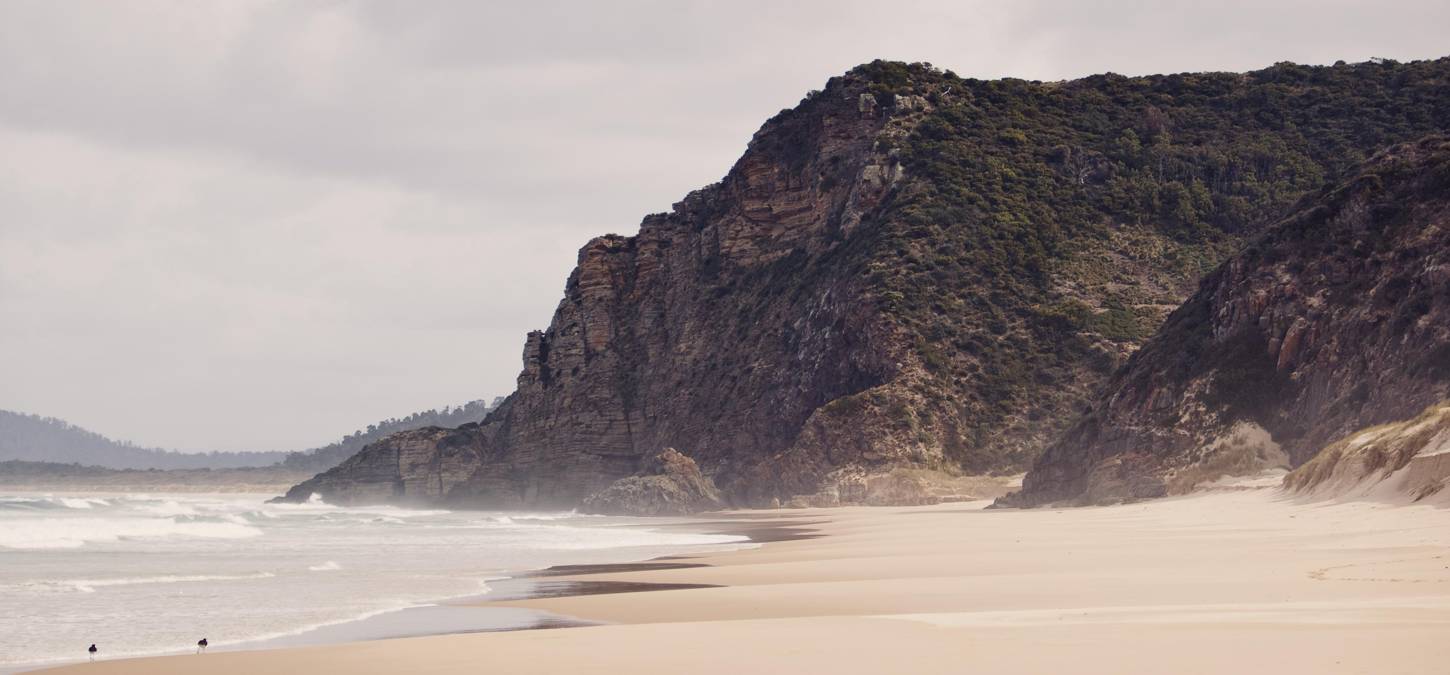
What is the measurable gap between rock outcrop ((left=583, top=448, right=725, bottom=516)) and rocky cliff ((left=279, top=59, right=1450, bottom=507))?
1.71 meters

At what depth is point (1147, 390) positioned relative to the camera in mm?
38469

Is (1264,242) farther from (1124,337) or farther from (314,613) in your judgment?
(314,613)

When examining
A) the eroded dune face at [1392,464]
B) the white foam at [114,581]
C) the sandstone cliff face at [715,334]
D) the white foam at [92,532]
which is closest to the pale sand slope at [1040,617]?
the eroded dune face at [1392,464]

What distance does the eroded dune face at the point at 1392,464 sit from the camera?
1702 cm

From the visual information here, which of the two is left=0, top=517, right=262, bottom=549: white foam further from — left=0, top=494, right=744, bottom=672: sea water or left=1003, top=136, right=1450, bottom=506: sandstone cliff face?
left=1003, top=136, right=1450, bottom=506: sandstone cliff face

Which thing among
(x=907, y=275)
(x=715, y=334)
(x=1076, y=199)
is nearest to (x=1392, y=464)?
(x=907, y=275)

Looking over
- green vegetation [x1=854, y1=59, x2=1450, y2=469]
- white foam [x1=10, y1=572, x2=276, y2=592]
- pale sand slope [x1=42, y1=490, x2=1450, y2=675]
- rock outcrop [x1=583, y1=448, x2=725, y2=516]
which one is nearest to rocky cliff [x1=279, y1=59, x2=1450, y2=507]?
green vegetation [x1=854, y1=59, x2=1450, y2=469]

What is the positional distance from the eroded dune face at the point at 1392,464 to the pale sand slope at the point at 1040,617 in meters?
0.58

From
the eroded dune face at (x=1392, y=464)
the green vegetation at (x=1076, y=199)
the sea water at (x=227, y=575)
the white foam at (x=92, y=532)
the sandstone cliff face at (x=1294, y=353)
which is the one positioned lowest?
the sea water at (x=227, y=575)

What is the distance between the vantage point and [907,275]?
6288 centimetres

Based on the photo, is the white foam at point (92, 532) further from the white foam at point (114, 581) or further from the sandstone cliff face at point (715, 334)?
the sandstone cliff face at point (715, 334)

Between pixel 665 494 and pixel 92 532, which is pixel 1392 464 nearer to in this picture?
pixel 92 532

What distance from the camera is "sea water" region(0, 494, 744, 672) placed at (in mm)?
13234

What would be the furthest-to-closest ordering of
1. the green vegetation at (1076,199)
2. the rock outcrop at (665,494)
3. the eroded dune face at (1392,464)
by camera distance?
the green vegetation at (1076,199), the rock outcrop at (665,494), the eroded dune face at (1392,464)
